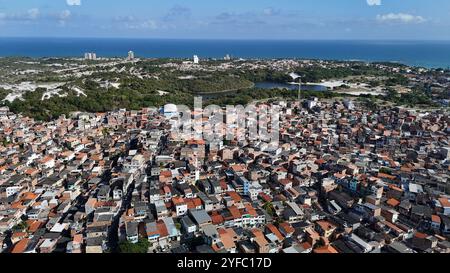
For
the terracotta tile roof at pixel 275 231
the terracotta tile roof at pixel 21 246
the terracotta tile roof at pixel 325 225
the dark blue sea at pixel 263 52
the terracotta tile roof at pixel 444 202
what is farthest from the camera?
the dark blue sea at pixel 263 52

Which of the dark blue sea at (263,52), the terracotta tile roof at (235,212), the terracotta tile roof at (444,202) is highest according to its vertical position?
the dark blue sea at (263,52)

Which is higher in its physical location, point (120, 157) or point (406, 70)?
point (406, 70)

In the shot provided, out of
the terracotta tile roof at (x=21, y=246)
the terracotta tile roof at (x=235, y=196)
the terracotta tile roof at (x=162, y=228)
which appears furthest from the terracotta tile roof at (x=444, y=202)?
the terracotta tile roof at (x=21, y=246)

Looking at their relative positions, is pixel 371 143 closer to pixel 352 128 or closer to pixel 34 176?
pixel 352 128

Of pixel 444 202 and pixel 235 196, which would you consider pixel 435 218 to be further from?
pixel 235 196

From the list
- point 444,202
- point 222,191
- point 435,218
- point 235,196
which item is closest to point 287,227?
point 235,196

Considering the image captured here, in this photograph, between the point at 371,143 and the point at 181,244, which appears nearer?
the point at 181,244

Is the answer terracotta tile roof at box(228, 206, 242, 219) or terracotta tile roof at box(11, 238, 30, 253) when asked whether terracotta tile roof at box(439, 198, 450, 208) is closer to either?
terracotta tile roof at box(228, 206, 242, 219)

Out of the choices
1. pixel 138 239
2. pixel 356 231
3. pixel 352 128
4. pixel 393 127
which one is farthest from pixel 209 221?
pixel 393 127

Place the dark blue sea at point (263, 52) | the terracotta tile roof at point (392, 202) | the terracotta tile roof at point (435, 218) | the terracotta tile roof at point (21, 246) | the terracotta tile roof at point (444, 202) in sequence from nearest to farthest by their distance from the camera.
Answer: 1. the terracotta tile roof at point (21, 246)
2. the terracotta tile roof at point (435, 218)
3. the terracotta tile roof at point (444, 202)
4. the terracotta tile roof at point (392, 202)
5. the dark blue sea at point (263, 52)

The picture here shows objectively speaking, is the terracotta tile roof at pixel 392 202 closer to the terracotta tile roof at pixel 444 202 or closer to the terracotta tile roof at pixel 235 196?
the terracotta tile roof at pixel 444 202
